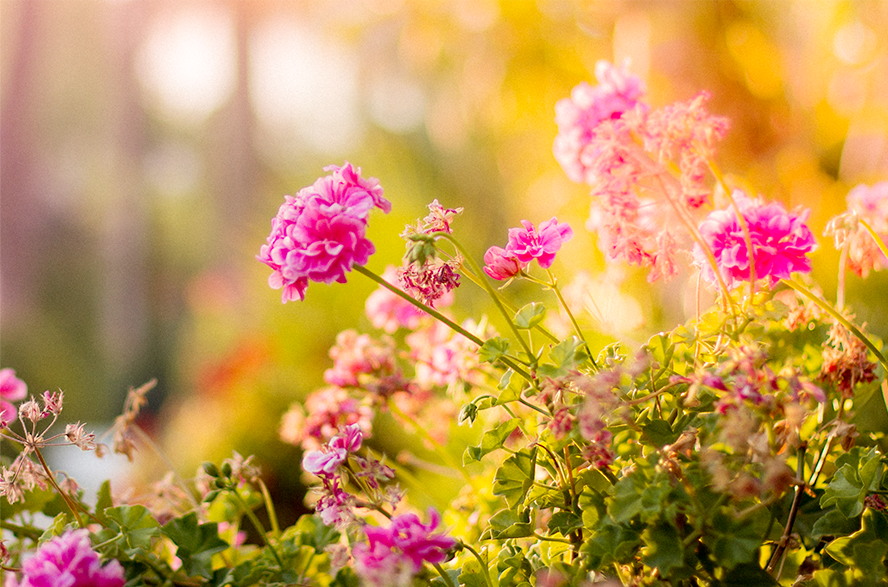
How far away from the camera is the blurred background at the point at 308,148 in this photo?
2.79 metres

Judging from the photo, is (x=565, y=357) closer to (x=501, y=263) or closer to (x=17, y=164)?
(x=501, y=263)

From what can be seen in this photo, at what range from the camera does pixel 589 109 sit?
84cm

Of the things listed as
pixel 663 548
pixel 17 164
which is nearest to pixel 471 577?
pixel 663 548

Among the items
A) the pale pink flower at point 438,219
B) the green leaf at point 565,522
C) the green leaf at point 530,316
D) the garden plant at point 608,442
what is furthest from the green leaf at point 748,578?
the pale pink flower at point 438,219

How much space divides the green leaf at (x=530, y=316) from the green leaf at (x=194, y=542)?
31 centimetres

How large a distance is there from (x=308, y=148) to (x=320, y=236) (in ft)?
43.8

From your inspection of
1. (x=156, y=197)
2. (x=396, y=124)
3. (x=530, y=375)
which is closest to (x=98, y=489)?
(x=530, y=375)

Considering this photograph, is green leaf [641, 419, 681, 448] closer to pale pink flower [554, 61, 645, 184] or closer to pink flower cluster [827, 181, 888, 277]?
pink flower cluster [827, 181, 888, 277]

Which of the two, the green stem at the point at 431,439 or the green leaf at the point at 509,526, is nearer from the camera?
the green leaf at the point at 509,526

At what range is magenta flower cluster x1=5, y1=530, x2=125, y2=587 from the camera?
1.48ft

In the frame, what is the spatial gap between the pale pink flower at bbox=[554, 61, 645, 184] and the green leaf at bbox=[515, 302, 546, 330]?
32 cm

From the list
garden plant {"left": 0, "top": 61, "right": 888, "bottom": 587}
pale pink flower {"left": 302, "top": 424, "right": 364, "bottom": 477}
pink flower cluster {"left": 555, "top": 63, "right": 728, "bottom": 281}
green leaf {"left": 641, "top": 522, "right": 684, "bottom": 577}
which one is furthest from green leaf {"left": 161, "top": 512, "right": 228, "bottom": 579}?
pink flower cluster {"left": 555, "top": 63, "right": 728, "bottom": 281}

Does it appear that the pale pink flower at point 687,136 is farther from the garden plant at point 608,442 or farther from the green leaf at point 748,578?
the green leaf at point 748,578

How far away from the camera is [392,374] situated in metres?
0.84
